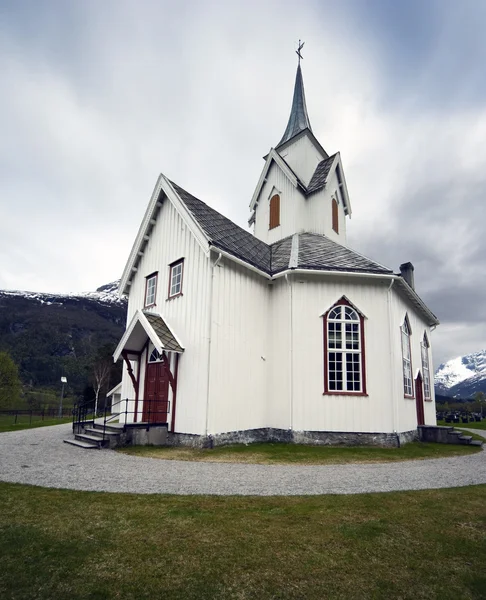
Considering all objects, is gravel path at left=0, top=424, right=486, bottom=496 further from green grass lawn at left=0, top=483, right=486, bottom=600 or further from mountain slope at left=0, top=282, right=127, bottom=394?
mountain slope at left=0, top=282, right=127, bottom=394

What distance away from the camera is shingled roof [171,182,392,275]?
14664 millimetres

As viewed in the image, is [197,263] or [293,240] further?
[293,240]

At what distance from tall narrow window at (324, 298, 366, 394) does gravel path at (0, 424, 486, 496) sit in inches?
145

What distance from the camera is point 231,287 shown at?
46.3 ft

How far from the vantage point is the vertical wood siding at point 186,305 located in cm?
1288

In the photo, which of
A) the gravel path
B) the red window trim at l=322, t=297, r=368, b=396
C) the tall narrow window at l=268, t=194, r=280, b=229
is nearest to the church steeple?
the tall narrow window at l=268, t=194, r=280, b=229

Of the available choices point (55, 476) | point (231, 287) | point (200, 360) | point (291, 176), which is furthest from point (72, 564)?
point (291, 176)

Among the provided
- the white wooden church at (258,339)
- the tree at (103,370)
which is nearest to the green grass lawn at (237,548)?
the white wooden church at (258,339)

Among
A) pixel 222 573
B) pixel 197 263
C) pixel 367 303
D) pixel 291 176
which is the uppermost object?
pixel 291 176

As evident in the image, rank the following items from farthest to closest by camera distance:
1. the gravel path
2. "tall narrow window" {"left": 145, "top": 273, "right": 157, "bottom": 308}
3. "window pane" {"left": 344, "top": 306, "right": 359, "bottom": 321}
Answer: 1. "tall narrow window" {"left": 145, "top": 273, "right": 157, "bottom": 308}
2. "window pane" {"left": 344, "top": 306, "right": 359, "bottom": 321}
3. the gravel path

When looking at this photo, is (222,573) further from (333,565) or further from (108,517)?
(108,517)

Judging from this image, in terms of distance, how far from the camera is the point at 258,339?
15.1 meters

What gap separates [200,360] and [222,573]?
9.12m

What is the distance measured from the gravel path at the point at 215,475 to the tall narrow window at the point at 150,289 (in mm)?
6890
